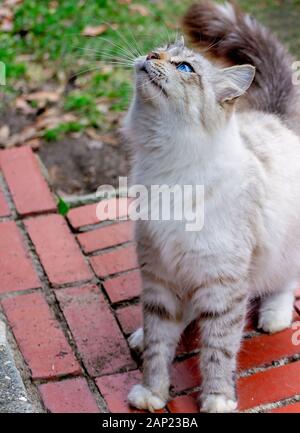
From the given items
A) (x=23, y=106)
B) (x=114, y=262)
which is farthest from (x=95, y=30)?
(x=114, y=262)

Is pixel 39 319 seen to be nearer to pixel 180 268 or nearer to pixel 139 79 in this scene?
pixel 180 268

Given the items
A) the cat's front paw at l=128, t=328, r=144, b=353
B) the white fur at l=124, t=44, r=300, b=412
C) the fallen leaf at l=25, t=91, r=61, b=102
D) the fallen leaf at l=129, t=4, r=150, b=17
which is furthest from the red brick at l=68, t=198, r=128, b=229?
the fallen leaf at l=129, t=4, r=150, b=17

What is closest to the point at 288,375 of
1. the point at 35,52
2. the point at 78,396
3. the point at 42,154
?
the point at 78,396

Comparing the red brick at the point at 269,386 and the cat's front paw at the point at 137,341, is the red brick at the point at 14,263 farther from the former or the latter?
the red brick at the point at 269,386

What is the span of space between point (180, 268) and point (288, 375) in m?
0.54

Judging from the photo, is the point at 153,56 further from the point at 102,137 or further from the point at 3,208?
the point at 102,137

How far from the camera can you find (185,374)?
2.57 m

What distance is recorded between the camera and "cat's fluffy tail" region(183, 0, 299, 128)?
2896 mm

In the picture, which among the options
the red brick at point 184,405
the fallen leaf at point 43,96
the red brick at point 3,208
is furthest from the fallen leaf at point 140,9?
the red brick at point 184,405

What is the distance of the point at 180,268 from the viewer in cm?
238

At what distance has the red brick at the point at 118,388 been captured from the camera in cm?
240

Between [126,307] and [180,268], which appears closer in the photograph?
[180,268]

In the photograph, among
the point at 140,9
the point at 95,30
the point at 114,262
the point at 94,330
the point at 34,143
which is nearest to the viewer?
the point at 94,330

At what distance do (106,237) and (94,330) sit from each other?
0.56 meters
